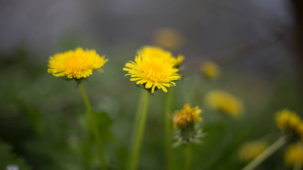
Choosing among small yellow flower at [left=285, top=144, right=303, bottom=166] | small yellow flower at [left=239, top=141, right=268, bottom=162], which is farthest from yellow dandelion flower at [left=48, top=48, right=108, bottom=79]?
small yellow flower at [left=285, top=144, right=303, bottom=166]

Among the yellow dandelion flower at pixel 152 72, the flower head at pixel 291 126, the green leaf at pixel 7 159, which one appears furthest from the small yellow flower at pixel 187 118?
the green leaf at pixel 7 159

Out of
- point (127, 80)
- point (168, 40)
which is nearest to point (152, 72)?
point (127, 80)

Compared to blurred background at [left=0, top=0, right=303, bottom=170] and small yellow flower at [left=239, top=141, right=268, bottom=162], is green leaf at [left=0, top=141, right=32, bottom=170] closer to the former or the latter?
blurred background at [left=0, top=0, right=303, bottom=170]

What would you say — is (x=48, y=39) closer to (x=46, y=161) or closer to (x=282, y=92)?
(x=46, y=161)

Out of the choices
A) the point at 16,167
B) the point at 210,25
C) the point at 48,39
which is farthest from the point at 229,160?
the point at 210,25

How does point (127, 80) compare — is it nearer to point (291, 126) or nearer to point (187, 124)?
point (187, 124)

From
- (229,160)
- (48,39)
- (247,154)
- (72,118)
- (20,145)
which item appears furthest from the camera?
(48,39)
